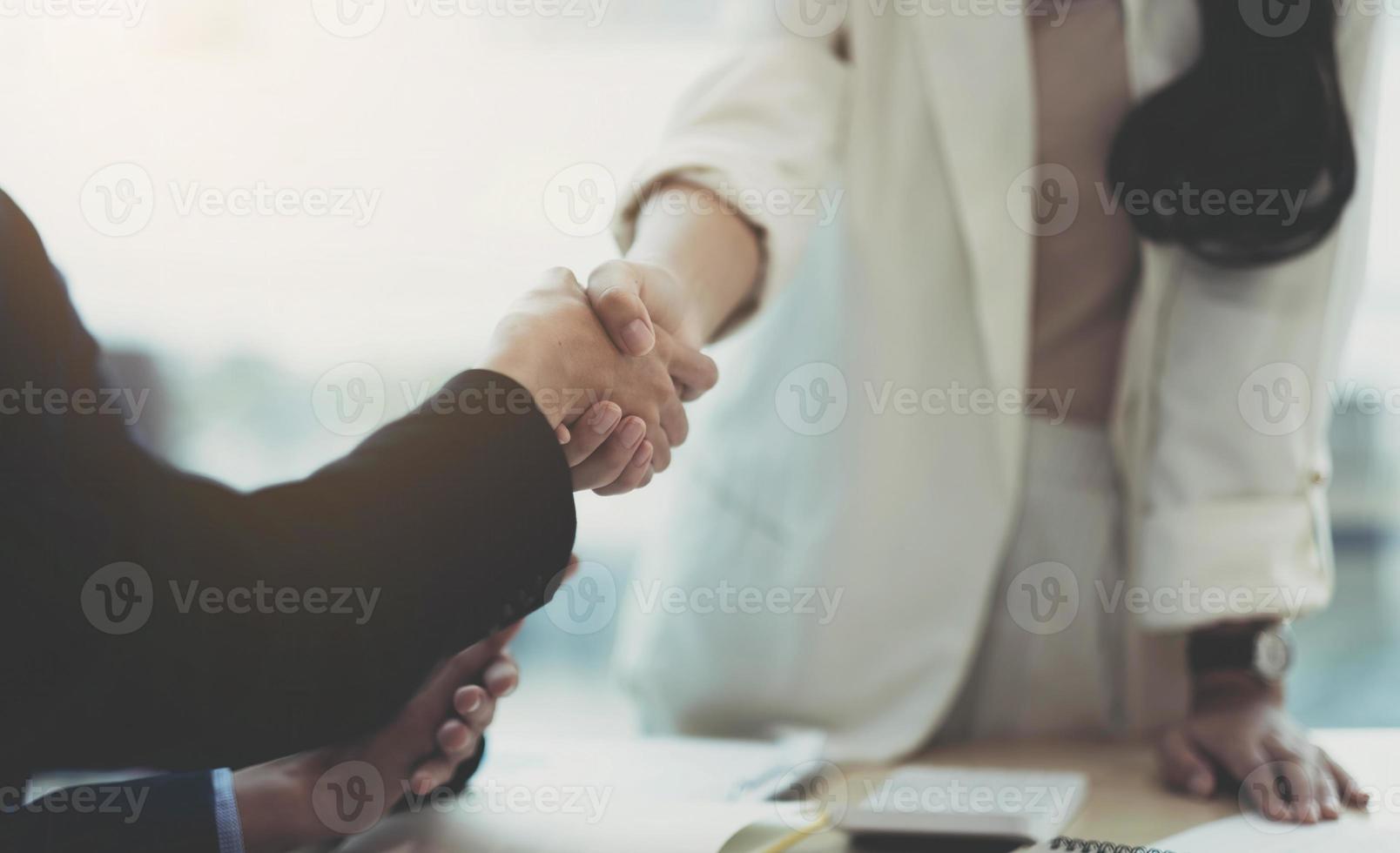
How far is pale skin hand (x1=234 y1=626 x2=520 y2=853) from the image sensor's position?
0.48 meters

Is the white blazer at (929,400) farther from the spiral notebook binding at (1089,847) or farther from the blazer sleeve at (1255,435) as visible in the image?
the spiral notebook binding at (1089,847)

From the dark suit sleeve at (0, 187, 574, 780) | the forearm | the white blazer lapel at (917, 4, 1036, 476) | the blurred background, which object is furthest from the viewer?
the blurred background

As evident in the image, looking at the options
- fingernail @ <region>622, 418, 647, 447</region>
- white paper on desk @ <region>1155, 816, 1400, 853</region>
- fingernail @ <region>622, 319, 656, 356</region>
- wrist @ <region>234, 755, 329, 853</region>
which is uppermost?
fingernail @ <region>622, 319, 656, 356</region>

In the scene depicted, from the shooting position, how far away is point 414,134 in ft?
5.48

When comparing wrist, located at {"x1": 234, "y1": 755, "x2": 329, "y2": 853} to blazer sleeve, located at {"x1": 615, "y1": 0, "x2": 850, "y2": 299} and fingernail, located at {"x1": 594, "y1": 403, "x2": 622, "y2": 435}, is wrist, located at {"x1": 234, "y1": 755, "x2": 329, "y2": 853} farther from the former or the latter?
blazer sleeve, located at {"x1": 615, "y1": 0, "x2": 850, "y2": 299}

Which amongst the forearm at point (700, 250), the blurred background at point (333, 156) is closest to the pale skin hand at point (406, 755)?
the forearm at point (700, 250)

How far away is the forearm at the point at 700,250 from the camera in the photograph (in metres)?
0.64

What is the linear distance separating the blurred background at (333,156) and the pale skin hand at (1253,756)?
2.77ft

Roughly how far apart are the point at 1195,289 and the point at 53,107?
1.78 m

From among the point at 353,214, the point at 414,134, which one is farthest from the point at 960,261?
the point at 414,134

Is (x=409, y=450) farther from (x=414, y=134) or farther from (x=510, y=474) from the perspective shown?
(x=414, y=134)

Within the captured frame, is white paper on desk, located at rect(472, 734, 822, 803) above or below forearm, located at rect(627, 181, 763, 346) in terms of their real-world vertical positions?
below

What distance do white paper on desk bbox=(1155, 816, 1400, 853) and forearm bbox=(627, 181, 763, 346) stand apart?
0.39 metres

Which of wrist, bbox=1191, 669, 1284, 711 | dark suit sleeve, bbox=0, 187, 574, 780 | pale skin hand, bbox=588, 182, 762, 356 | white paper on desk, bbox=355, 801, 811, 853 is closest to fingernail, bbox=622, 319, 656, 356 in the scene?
pale skin hand, bbox=588, 182, 762, 356
